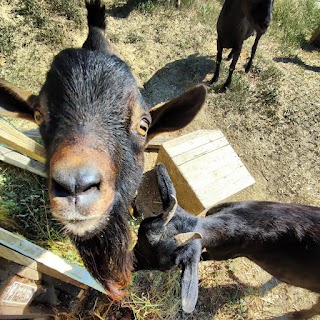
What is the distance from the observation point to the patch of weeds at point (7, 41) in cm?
619

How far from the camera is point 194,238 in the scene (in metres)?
3.28

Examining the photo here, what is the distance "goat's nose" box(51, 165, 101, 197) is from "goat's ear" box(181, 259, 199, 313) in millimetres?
1488

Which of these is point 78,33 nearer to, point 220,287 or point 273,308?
point 220,287

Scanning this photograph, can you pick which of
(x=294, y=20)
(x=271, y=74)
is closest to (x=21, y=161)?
(x=271, y=74)

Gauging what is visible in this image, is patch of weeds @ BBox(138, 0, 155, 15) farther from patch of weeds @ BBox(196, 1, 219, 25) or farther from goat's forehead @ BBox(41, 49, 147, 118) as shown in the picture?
goat's forehead @ BBox(41, 49, 147, 118)

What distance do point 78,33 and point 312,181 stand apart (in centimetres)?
542

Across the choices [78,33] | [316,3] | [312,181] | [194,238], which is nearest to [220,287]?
[194,238]

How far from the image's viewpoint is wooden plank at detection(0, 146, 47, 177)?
4.47 m

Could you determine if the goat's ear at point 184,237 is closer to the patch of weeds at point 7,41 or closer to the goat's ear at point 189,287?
the goat's ear at point 189,287

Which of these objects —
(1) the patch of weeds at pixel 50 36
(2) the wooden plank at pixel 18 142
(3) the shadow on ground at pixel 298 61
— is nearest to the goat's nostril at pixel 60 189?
(2) the wooden plank at pixel 18 142

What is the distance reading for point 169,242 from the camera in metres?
3.30

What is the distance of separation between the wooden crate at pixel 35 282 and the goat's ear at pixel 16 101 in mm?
1153

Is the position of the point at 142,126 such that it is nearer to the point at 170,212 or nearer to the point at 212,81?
the point at 170,212

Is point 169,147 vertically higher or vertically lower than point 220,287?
higher
